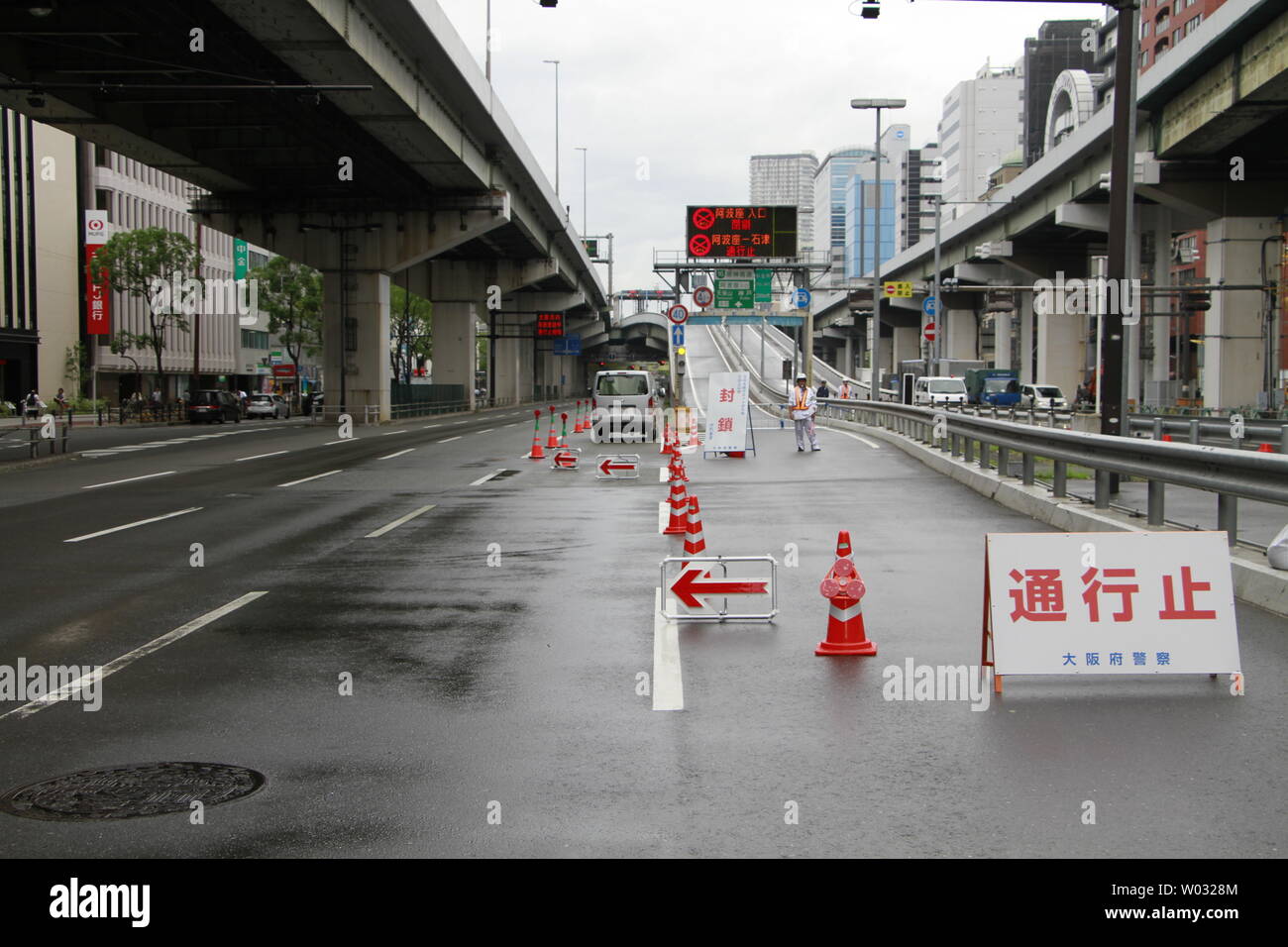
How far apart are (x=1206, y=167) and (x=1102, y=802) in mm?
41329

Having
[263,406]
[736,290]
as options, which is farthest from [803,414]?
[263,406]

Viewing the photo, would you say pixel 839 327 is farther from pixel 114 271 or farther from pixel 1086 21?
pixel 114 271

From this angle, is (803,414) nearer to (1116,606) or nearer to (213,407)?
(1116,606)

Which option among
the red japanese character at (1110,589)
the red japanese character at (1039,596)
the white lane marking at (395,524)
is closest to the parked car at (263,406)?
the white lane marking at (395,524)

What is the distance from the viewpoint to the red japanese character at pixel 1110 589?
23.7 feet

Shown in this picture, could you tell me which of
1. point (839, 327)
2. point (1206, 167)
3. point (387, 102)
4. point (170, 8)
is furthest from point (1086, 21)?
point (170, 8)

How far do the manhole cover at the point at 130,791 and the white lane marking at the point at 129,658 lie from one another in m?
1.50

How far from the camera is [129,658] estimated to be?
809cm

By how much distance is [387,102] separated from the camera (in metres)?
31.3

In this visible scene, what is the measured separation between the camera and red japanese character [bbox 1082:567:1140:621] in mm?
7219

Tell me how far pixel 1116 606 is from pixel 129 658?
6.08 meters

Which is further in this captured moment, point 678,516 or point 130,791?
point 678,516

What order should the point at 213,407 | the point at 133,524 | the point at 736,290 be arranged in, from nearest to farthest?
the point at 133,524
the point at 213,407
the point at 736,290

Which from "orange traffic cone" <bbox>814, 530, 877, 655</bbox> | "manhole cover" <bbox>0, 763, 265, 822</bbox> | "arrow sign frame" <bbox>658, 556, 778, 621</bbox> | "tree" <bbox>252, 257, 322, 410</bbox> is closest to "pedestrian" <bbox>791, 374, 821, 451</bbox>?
"arrow sign frame" <bbox>658, 556, 778, 621</bbox>
